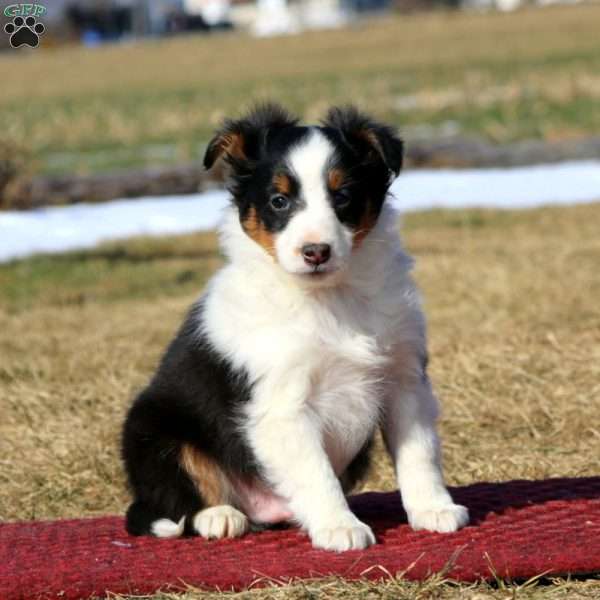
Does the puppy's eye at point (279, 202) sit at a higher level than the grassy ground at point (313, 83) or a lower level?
higher

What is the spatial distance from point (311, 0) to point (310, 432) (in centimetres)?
11028

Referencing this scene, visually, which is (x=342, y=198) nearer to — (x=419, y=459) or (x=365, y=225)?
(x=365, y=225)

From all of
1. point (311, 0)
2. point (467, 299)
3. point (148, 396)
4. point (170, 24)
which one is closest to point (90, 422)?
point (148, 396)

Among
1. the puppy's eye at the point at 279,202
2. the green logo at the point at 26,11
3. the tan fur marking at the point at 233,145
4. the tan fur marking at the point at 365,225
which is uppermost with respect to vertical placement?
the green logo at the point at 26,11

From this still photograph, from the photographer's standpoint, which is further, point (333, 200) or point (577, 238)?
point (577, 238)

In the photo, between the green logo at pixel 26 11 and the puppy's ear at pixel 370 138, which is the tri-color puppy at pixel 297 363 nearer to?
the puppy's ear at pixel 370 138

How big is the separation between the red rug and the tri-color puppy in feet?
0.29

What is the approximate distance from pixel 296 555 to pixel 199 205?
1054 centimetres

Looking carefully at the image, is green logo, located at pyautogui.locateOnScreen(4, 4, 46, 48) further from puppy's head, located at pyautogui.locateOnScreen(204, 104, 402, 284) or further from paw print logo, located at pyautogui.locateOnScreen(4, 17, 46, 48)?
puppy's head, located at pyautogui.locateOnScreen(204, 104, 402, 284)

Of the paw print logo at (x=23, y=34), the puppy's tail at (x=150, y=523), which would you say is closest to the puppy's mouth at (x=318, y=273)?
the puppy's tail at (x=150, y=523)

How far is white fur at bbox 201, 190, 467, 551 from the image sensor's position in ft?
13.7

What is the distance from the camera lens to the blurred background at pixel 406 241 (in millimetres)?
6227

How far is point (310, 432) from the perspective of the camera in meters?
4.17

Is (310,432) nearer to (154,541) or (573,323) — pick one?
(154,541)
